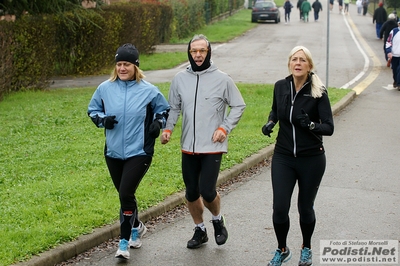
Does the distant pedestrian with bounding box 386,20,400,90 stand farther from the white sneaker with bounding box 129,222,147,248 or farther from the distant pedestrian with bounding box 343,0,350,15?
the distant pedestrian with bounding box 343,0,350,15

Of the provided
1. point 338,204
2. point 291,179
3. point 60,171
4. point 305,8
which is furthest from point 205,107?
point 305,8

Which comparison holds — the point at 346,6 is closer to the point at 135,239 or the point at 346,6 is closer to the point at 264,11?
the point at 264,11

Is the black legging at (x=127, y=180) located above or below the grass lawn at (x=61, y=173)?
above

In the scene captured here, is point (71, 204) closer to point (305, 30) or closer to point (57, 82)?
point (57, 82)

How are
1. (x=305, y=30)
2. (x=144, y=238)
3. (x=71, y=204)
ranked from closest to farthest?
(x=144, y=238)
(x=71, y=204)
(x=305, y=30)

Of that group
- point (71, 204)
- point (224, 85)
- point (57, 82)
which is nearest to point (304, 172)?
point (224, 85)

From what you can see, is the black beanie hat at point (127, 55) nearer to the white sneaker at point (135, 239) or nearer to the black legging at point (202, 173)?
the black legging at point (202, 173)

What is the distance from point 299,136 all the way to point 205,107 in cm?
100

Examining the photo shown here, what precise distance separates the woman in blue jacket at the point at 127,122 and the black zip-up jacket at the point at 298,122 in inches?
42.9

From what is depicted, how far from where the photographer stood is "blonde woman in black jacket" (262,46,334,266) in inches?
242

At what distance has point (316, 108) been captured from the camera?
6203mm

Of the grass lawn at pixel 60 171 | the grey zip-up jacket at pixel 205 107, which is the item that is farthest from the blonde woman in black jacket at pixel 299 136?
the grass lawn at pixel 60 171

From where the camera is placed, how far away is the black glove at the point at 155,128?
21.2 feet

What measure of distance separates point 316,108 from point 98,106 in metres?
1.94
